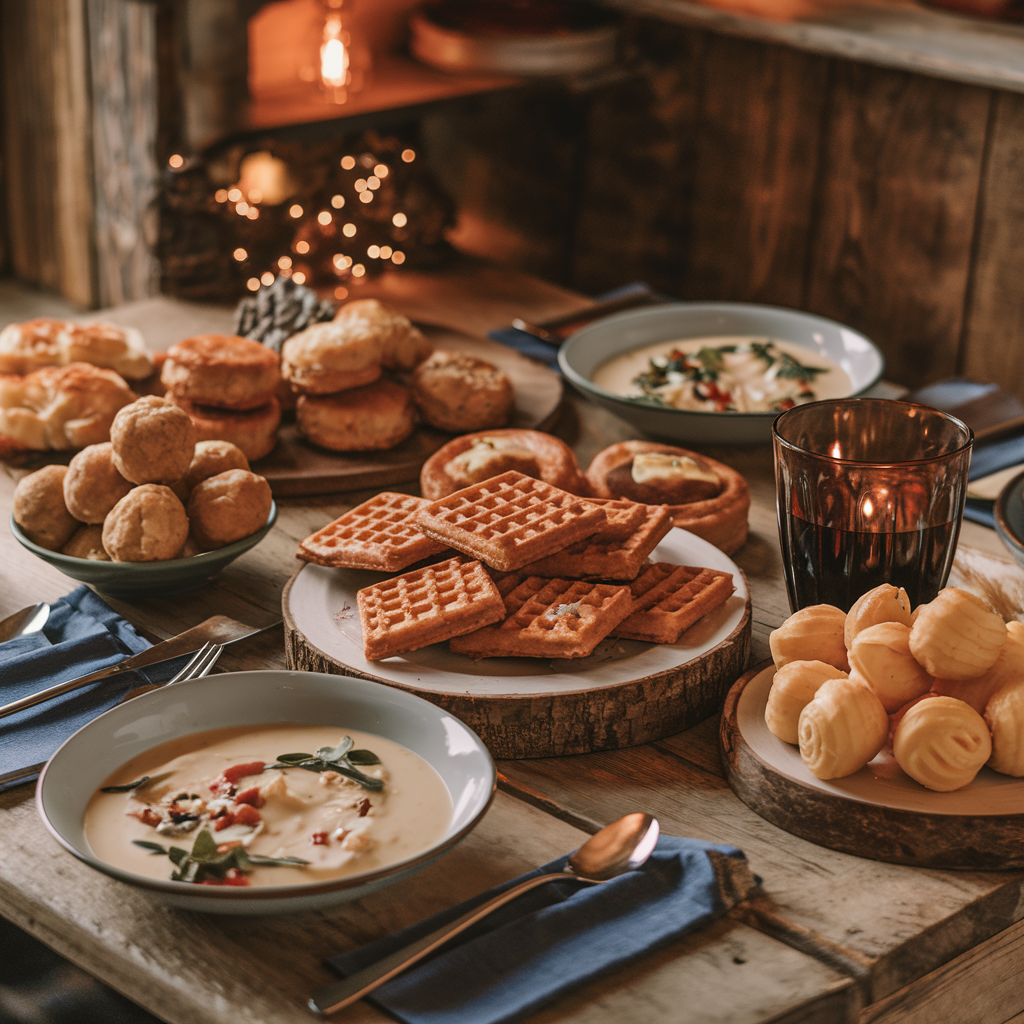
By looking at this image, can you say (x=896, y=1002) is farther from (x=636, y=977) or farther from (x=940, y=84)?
(x=940, y=84)

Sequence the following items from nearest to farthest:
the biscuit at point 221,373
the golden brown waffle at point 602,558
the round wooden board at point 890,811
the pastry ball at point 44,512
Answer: the round wooden board at point 890,811 < the golden brown waffle at point 602,558 < the pastry ball at point 44,512 < the biscuit at point 221,373

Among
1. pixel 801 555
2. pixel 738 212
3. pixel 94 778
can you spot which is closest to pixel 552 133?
pixel 738 212

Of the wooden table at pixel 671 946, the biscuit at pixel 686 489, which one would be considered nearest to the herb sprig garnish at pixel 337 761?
the wooden table at pixel 671 946

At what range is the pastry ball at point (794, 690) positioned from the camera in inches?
52.6

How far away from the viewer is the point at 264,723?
1372mm

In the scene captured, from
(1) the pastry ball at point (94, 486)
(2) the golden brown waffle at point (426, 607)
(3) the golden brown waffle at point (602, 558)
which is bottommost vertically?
(2) the golden brown waffle at point (426, 607)

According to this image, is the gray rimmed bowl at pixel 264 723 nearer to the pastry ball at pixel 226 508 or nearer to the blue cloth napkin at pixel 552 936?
the blue cloth napkin at pixel 552 936

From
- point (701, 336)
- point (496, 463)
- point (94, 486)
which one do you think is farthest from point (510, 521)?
point (701, 336)

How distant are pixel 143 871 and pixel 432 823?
0.27 metres

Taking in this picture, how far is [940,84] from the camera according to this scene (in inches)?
129

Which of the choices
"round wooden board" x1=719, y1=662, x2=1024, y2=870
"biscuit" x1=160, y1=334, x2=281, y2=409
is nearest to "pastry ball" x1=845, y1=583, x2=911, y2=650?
"round wooden board" x1=719, y1=662, x2=1024, y2=870

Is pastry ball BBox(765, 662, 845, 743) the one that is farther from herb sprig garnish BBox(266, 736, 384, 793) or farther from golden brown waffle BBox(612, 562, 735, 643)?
herb sprig garnish BBox(266, 736, 384, 793)

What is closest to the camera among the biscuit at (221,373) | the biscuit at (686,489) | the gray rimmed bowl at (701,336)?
the biscuit at (686,489)

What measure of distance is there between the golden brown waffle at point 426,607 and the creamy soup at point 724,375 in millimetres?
753
